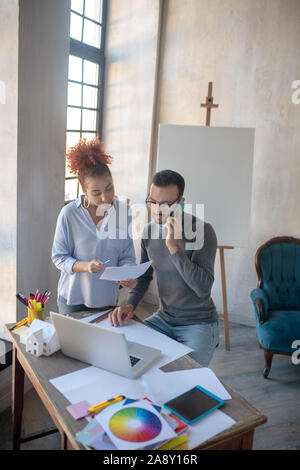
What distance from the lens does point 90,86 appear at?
3.81 m

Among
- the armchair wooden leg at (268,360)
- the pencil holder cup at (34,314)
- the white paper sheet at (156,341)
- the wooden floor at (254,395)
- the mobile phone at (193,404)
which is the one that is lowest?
the wooden floor at (254,395)

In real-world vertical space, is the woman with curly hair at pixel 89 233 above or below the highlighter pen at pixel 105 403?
above

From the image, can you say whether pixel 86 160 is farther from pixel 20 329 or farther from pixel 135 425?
pixel 135 425

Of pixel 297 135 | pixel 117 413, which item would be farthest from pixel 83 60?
pixel 117 413

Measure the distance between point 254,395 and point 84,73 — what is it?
2.96m

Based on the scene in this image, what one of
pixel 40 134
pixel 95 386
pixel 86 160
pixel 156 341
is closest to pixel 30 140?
pixel 40 134

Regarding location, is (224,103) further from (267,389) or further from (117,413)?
(117,413)

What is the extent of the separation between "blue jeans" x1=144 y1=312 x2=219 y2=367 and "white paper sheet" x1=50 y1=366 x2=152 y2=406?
1.83ft

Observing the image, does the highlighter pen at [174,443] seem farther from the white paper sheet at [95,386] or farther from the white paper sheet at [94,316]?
the white paper sheet at [94,316]

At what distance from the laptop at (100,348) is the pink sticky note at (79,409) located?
18 centimetres

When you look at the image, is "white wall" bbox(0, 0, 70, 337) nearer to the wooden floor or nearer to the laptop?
the wooden floor

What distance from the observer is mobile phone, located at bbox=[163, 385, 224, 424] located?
1226 mm

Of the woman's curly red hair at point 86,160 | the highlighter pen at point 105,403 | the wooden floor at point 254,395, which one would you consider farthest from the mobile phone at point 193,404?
the woman's curly red hair at point 86,160

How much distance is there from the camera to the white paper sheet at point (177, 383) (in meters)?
1.33
